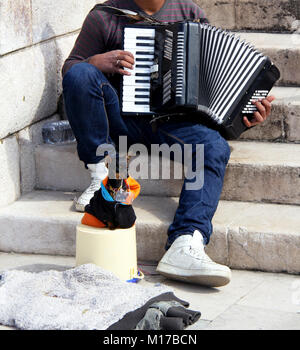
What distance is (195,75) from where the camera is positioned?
3.59 metres

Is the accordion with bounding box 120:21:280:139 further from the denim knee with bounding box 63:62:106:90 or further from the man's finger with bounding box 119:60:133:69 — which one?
the denim knee with bounding box 63:62:106:90

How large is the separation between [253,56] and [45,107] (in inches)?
49.1

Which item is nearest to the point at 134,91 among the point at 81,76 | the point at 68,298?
the point at 81,76

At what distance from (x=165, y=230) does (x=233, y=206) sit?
416 millimetres

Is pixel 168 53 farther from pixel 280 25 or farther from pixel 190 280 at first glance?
pixel 280 25

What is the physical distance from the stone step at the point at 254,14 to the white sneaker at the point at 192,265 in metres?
2.17

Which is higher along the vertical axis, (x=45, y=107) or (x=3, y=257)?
(x=45, y=107)

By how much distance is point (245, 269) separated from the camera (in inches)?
138

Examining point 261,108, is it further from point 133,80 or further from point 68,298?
point 68,298

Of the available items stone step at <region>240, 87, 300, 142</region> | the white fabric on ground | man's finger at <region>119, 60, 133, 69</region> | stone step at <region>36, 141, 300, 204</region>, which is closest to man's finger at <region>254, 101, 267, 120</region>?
stone step at <region>36, 141, 300, 204</region>

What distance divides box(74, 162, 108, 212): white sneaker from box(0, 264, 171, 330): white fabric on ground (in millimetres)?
529

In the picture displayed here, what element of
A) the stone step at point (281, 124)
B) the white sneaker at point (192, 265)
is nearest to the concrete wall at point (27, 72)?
the white sneaker at point (192, 265)

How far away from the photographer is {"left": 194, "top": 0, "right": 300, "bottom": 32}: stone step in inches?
194
